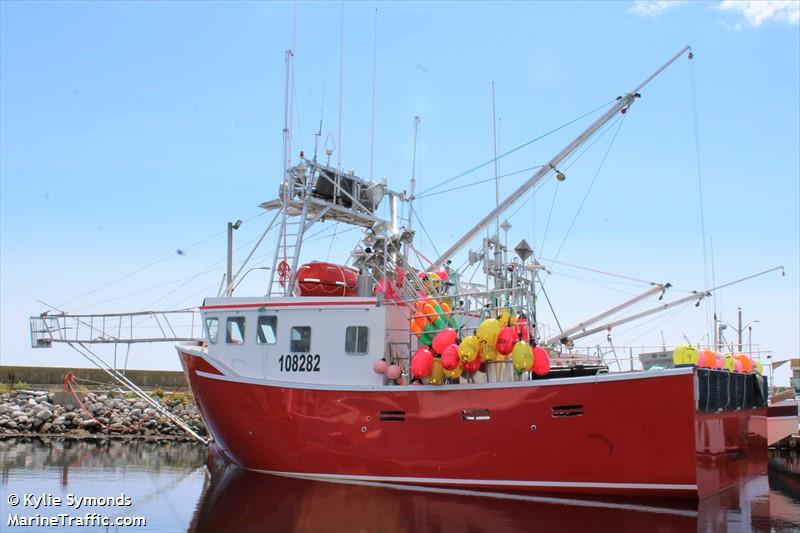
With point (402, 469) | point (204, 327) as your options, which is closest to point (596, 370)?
point (402, 469)

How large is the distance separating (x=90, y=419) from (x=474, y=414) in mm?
14325

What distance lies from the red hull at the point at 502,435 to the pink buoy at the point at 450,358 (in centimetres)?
49

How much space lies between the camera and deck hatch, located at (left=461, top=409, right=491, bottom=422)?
1241 cm

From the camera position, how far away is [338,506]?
37.4ft

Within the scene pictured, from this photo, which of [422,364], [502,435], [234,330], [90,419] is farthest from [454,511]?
[90,419]

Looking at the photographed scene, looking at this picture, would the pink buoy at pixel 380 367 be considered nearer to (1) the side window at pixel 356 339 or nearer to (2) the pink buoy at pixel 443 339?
(1) the side window at pixel 356 339

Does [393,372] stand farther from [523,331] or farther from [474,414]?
[523,331]

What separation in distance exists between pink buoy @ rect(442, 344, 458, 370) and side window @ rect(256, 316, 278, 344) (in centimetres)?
374

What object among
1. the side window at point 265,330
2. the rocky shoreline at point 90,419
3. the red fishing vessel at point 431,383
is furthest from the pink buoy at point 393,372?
the rocky shoreline at point 90,419

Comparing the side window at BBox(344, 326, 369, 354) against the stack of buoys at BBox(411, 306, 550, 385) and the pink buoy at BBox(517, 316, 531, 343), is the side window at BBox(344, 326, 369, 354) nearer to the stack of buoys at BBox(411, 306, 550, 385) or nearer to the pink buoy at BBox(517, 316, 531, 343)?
the stack of buoys at BBox(411, 306, 550, 385)

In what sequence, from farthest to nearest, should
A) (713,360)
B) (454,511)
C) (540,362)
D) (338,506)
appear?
(713,360) < (540,362) < (338,506) < (454,511)

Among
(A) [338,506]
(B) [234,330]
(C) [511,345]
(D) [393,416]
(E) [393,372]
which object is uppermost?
(B) [234,330]

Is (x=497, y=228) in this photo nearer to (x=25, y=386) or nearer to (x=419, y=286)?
(x=419, y=286)

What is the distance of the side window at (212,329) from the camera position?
15.0 m
